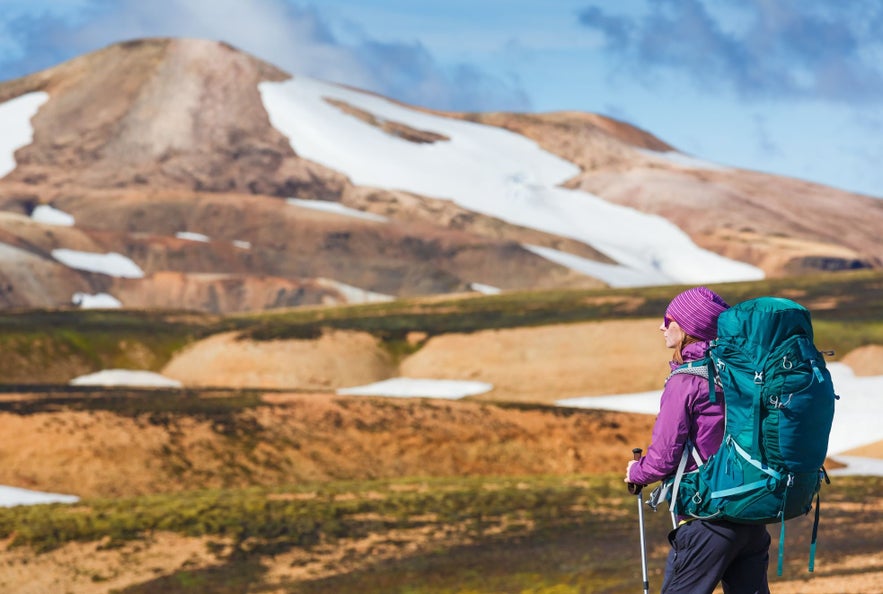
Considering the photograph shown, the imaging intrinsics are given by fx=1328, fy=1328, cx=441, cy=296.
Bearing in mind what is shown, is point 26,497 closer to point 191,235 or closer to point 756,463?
point 756,463

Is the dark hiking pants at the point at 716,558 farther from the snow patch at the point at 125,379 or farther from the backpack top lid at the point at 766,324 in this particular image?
the snow patch at the point at 125,379

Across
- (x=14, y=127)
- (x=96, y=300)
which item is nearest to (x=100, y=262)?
(x=96, y=300)

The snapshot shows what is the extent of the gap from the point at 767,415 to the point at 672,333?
4.27ft

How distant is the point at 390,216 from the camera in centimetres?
17850

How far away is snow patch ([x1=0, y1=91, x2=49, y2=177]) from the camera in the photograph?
178m

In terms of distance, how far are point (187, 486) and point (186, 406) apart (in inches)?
342

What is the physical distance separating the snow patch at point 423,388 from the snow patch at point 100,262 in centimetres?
7539

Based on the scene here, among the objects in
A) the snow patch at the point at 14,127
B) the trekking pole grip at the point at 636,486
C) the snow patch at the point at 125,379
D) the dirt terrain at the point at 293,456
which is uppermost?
the snow patch at the point at 14,127

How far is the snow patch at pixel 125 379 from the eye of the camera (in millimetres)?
69062

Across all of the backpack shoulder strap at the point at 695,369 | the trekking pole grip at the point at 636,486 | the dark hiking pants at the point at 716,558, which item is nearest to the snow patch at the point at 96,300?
the trekking pole grip at the point at 636,486

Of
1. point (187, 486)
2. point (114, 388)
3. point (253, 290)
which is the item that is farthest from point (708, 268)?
point (187, 486)

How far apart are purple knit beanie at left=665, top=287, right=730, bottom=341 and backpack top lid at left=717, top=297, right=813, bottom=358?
629 mm

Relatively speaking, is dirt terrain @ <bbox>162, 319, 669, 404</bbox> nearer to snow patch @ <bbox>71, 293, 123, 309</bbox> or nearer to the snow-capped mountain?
snow patch @ <bbox>71, 293, 123, 309</bbox>

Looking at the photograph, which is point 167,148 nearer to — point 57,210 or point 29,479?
point 57,210
